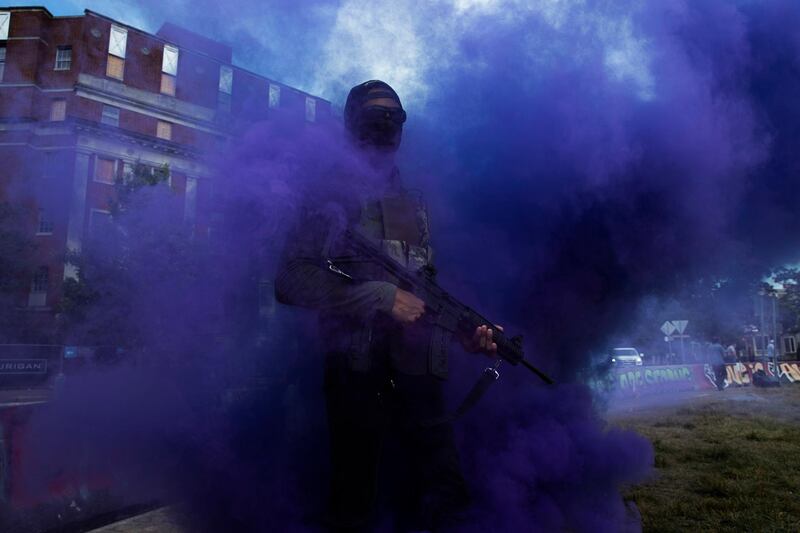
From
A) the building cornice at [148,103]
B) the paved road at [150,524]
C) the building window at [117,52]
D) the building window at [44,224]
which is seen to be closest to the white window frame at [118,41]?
the building window at [117,52]

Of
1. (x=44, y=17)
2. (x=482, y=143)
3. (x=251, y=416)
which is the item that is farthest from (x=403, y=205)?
(x=44, y=17)

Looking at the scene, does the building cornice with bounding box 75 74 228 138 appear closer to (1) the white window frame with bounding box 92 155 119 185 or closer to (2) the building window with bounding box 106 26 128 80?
(2) the building window with bounding box 106 26 128 80

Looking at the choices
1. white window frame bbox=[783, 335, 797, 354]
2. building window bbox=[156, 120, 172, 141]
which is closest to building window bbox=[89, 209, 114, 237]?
building window bbox=[156, 120, 172, 141]

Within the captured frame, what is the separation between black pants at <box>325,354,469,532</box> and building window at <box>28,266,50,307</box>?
4.16 meters

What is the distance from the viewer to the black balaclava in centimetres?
263

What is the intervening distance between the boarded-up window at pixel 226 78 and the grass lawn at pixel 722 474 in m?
3.94

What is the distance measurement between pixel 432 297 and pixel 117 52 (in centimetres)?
346

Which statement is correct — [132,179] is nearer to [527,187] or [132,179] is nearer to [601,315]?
[527,187]

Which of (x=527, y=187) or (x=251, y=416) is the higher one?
(x=527, y=187)

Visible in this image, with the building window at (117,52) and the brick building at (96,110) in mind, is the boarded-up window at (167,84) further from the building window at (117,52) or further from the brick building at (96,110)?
the building window at (117,52)

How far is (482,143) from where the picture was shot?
342 cm

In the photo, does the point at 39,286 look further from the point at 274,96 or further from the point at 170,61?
the point at 274,96

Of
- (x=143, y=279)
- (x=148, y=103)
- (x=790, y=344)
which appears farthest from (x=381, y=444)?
(x=790, y=344)

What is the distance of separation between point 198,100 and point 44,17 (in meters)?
2.25
